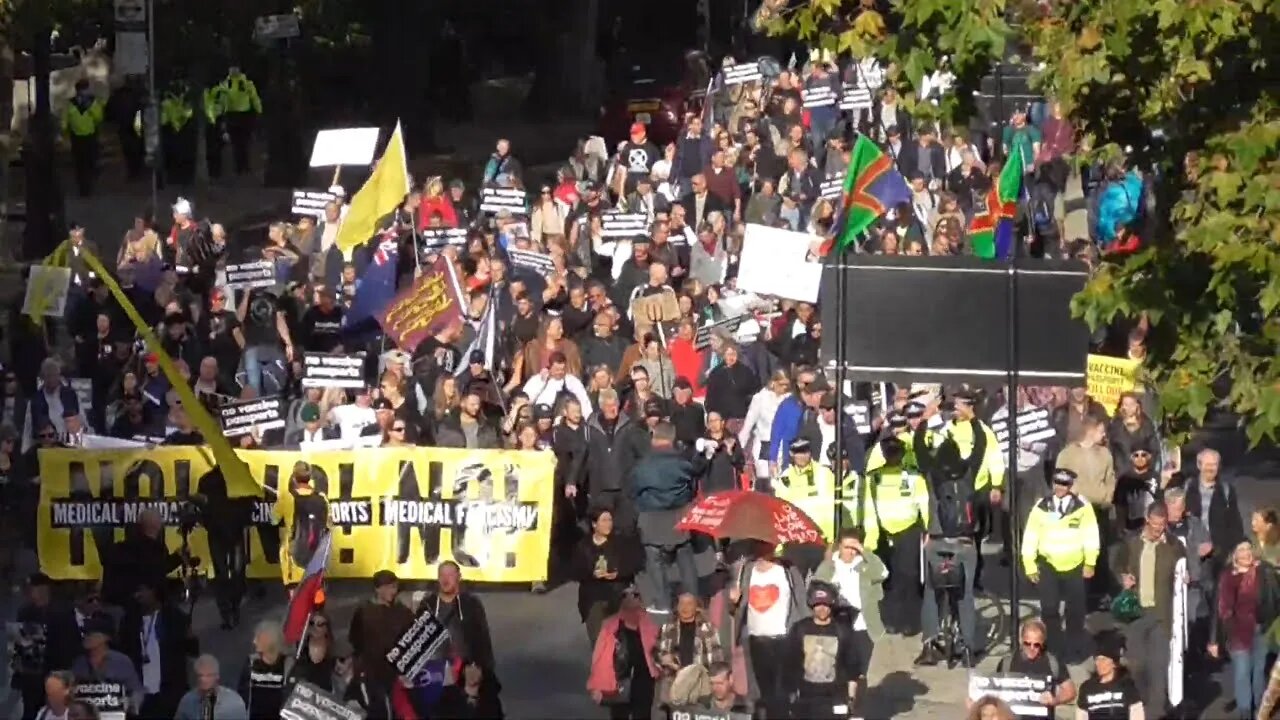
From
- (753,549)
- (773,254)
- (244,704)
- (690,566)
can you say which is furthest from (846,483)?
(244,704)

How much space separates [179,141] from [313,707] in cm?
2804

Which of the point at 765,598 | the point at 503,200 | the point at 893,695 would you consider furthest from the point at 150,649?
the point at 503,200

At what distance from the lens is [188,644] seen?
16.2m

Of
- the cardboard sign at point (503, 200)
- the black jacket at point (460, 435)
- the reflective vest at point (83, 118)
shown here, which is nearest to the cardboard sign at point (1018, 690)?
the black jacket at point (460, 435)

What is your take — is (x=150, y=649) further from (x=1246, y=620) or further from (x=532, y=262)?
(x=532, y=262)

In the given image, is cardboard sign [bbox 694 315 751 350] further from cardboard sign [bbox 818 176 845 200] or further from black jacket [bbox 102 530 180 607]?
black jacket [bbox 102 530 180 607]

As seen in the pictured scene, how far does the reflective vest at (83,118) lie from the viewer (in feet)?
130

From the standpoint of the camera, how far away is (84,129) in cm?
4003

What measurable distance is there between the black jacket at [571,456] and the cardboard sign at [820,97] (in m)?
11.8

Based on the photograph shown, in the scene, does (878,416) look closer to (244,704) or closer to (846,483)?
(846,483)

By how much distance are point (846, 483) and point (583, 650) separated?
7.15 feet

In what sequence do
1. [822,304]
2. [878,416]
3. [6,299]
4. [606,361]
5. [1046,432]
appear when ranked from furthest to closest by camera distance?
1. [6,299]
2. [606,361]
3. [878,416]
4. [1046,432]
5. [822,304]

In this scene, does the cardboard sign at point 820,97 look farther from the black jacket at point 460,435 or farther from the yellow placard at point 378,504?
the yellow placard at point 378,504

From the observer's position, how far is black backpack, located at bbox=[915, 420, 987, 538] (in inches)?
726
